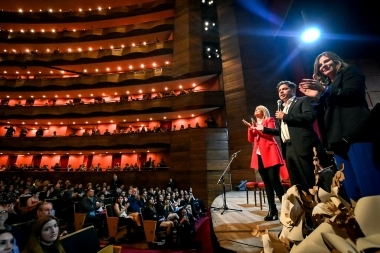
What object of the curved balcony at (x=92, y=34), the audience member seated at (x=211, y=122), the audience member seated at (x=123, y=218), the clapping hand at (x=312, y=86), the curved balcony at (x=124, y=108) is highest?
the curved balcony at (x=92, y=34)

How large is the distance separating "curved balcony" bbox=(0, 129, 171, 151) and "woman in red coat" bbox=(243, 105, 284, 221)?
8.46 meters

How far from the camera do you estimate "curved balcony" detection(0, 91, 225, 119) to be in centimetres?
1024

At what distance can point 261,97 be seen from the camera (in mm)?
8852

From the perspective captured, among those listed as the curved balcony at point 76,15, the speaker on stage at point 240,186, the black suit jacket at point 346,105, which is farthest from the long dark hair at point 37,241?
the curved balcony at point 76,15

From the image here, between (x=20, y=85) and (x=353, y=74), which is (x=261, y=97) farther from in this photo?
(x=20, y=85)

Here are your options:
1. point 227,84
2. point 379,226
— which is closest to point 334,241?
point 379,226

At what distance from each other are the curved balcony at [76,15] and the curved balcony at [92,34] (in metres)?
1.07

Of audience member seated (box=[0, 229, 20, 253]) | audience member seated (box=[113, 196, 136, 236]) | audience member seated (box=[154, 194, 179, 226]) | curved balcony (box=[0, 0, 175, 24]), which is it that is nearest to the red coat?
audience member seated (box=[0, 229, 20, 253])

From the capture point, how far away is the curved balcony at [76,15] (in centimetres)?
1378

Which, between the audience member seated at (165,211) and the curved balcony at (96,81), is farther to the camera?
the curved balcony at (96,81)

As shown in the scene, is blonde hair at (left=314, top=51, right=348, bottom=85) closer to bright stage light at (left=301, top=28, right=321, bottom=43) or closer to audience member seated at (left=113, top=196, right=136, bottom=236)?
bright stage light at (left=301, top=28, right=321, bottom=43)

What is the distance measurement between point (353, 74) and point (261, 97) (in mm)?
8189

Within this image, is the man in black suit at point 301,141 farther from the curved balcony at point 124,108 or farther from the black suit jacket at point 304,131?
the curved balcony at point 124,108

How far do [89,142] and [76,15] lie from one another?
34.8 feet
